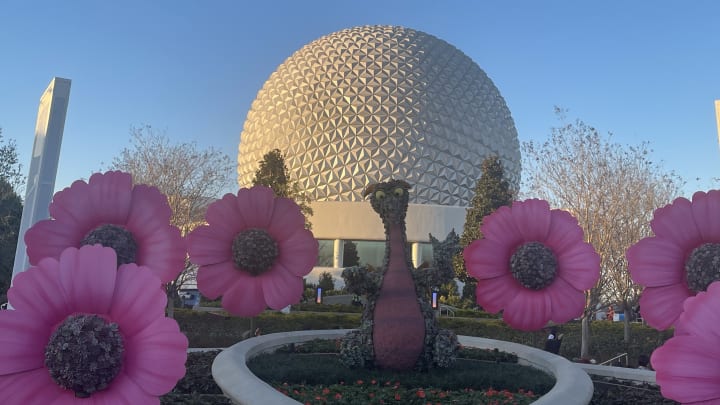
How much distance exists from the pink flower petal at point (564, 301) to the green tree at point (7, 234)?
84.2 ft

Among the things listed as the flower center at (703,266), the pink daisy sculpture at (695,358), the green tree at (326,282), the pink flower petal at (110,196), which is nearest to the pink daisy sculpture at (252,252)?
the pink flower petal at (110,196)

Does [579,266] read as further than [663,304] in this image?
Yes

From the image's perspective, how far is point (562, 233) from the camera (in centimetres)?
565

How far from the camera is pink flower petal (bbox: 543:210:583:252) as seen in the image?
5602 millimetres

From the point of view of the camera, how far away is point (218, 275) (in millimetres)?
4512

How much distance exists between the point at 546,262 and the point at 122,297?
13.6 feet

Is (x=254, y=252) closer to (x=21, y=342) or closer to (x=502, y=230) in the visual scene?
(x=21, y=342)

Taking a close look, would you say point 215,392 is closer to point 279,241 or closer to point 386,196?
point 279,241

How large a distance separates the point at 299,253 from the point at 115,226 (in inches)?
59.2

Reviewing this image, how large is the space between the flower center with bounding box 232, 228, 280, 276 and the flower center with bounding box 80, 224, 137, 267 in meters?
0.99

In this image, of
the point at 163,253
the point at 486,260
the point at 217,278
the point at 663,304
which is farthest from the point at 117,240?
the point at 663,304

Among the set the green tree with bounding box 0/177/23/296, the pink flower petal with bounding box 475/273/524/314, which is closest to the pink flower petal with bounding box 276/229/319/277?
the pink flower petal with bounding box 475/273/524/314

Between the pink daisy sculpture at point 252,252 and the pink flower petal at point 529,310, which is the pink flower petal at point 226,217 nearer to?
the pink daisy sculpture at point 252,252

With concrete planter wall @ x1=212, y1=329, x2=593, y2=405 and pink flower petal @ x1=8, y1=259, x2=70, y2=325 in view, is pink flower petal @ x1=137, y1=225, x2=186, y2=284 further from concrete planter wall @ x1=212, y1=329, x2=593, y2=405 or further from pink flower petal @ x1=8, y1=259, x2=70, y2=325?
concrete planter wall @ x1=212, y1=329, x2=593, y2=405
